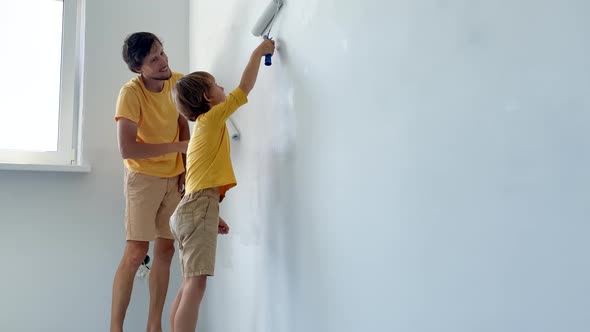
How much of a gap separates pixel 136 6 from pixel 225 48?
2.54 ft

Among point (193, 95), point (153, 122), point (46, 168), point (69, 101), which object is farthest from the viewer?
point (69, 101)

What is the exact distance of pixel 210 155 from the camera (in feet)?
4.64

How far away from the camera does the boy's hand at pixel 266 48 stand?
133 cm

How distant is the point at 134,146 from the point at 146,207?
0.23 meters

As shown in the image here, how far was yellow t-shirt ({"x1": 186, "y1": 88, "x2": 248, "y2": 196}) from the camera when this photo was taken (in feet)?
4.58

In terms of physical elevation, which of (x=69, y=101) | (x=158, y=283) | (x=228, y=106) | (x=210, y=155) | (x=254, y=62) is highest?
(x=69, y=101)

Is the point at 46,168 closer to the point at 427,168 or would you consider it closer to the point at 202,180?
the point at 202,180

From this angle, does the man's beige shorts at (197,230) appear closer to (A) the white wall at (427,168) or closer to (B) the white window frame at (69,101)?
(A) the white wall at (427,168)

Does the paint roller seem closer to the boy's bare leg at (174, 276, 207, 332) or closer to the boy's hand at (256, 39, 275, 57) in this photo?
the boy's hand at (256, 39, 275, 57)

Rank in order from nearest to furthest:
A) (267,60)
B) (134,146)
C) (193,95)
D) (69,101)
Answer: (267,60)
(193,95)
(134,146)
(69,101)

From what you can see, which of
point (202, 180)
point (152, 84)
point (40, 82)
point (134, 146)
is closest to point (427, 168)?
point (202, 180)

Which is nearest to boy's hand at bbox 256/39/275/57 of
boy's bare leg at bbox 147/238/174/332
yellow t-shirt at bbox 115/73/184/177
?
yellow t-shirt at bbox 115/73/184/177

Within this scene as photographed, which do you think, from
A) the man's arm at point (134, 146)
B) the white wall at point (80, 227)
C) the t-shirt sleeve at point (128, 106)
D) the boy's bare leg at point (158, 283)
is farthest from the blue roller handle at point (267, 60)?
the white wall at point (80, 227)

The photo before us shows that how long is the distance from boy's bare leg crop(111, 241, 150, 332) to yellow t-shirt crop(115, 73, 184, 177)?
0.95 ft
